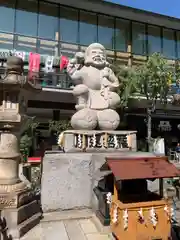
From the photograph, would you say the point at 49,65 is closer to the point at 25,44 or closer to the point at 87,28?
the point at 25,44

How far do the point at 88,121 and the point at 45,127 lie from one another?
15793 millimetres

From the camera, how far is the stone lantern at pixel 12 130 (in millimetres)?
5272

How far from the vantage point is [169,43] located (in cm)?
2417

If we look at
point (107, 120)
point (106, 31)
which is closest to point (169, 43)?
point (106, 31)

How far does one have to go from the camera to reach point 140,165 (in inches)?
178

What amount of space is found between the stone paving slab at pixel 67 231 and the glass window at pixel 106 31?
18.8 meters

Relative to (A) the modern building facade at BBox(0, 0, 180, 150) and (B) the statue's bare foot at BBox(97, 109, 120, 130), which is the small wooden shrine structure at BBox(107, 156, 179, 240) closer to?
(B) the statue's bare foot at BBox(97, 109, 120, 130)

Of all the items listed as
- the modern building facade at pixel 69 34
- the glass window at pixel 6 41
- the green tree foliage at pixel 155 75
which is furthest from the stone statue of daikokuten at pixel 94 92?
the glass window at pixel 6 41

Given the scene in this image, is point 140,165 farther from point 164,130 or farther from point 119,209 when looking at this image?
point 164,130

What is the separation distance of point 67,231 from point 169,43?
2339 cm

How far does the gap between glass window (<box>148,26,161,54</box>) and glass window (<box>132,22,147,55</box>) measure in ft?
1.95

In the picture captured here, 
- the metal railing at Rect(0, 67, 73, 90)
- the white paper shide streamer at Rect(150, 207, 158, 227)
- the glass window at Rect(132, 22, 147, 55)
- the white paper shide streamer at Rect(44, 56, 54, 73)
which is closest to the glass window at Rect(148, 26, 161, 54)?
the glass window at Rect(132, 22, 147, 55)

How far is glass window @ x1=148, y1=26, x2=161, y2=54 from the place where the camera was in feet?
76.7

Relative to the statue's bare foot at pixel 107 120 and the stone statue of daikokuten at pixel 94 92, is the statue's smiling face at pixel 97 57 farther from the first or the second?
the statue's bare foot at pixel 107 120
